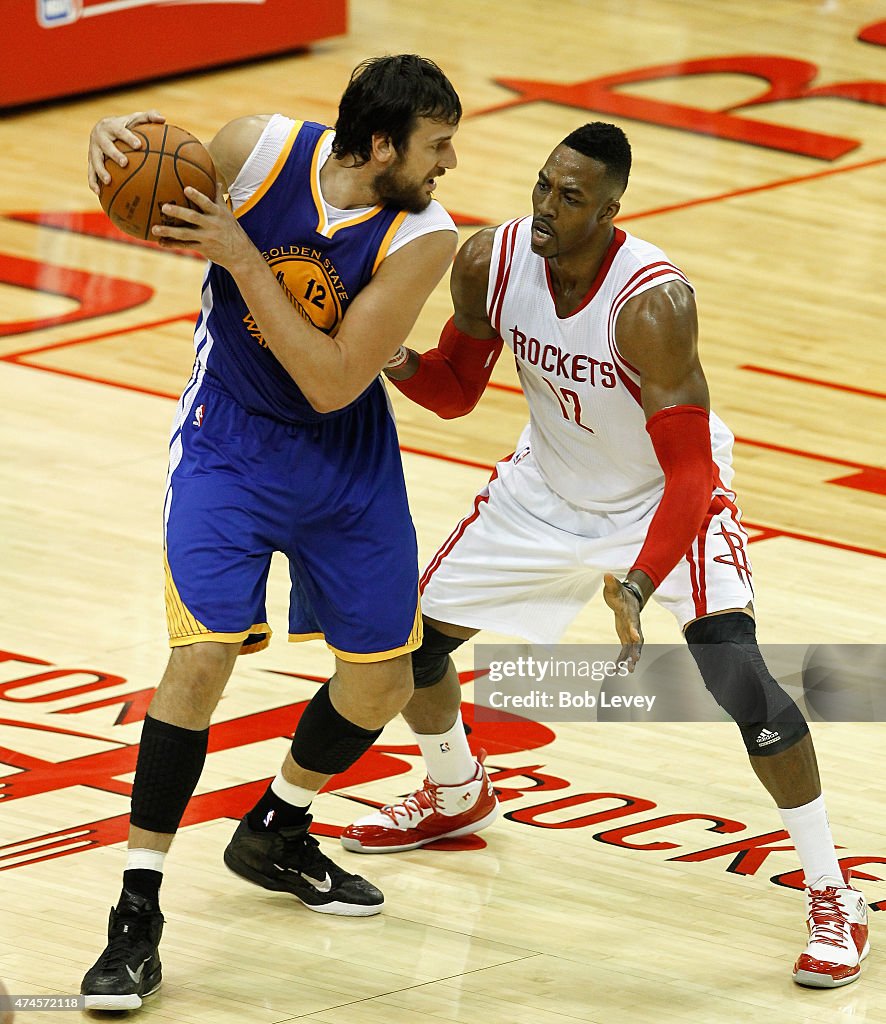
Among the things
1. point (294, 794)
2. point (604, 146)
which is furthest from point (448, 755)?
point (604, 146)

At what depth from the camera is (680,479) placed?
4543 millimetres

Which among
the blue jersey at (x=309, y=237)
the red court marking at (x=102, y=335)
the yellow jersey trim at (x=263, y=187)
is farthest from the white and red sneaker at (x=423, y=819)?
the red court marking at (x=102, y=335)

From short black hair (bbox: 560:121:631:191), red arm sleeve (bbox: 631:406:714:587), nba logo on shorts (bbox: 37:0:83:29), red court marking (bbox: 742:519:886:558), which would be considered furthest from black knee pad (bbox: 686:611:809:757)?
nba logo on shorts (bbox: 37:0:83:29)

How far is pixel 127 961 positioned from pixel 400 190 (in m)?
1.63

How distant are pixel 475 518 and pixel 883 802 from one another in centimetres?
130

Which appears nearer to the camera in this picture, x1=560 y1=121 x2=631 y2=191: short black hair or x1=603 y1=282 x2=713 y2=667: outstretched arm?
x1=603 y1=282 x2=713 y2=667: outstretched arm

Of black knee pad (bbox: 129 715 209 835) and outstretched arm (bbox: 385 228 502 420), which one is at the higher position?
outstretched arm (bbox: 385 228 502 420)

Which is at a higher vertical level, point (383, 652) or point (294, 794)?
point (383, 652)

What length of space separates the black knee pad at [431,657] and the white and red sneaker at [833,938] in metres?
1.00

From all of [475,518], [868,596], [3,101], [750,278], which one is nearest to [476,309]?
[475,518]

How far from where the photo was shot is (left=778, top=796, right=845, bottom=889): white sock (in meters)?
4.62

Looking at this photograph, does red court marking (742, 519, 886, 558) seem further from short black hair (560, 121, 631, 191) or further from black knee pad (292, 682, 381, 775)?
black knee pad (292, 682, 381, 775)

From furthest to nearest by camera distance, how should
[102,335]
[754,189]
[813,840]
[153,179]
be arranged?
1. [754,189]
2. [102,335]
3. [813,840]
4. [153,179]

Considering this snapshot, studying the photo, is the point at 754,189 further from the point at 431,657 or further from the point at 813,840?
the point at 813,840
